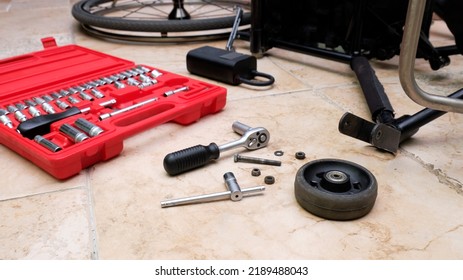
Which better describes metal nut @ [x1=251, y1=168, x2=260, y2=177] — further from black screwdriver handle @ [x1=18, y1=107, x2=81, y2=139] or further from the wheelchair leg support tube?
black screwdriver handle @ [x1=18, y1=107, x2=81, y2=139]

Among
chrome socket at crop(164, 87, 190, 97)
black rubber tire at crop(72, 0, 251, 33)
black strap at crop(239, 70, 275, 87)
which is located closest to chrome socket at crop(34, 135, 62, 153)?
chrome socket at crop(164, 87, 190, 97)

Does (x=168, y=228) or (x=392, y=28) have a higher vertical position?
(x=392, y=28)

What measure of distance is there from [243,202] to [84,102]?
47 cm

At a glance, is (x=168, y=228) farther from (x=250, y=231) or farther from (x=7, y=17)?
(x=7, y=17)

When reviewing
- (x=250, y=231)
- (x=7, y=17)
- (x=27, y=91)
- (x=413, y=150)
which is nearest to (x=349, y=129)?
(x=413, y=150)

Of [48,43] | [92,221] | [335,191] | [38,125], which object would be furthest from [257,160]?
[48,43]

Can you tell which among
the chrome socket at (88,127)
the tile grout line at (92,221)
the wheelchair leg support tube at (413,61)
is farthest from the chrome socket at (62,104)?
the wheelchair leg support tube at (413,61)

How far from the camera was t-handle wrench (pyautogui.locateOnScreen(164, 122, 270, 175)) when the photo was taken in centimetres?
72

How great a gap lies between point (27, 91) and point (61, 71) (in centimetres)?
16

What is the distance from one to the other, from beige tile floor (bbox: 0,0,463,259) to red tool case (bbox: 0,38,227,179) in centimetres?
4

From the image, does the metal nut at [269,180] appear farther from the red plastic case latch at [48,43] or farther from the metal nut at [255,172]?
the red plastic case latch at [48,43]

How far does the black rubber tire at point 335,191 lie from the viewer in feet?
1.98

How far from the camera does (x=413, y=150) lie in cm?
81
